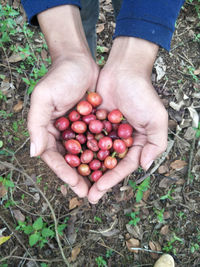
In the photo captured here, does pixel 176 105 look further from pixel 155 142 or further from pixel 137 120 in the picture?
pixel 155 142

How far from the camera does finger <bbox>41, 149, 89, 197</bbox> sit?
329cm

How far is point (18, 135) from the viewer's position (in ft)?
15.2

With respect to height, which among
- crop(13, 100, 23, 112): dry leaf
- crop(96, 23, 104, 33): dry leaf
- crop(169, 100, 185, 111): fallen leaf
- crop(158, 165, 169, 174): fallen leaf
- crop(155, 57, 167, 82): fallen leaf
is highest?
crop(96, 23, 104, 33): dry leaf

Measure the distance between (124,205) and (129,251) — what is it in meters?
0.74

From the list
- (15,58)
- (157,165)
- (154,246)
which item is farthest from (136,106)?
(15,58)

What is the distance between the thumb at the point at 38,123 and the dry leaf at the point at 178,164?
2751mm

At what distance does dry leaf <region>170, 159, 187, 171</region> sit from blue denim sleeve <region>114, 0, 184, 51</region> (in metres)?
2.34

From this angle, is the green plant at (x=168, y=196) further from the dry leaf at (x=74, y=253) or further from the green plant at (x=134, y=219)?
the dry leaf at (x=74, y=253)

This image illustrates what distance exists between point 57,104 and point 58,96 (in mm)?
129

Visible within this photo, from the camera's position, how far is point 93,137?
3.87 metres

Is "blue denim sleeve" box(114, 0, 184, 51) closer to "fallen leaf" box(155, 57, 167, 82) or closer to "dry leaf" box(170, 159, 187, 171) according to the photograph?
"fallen leaf" box(155, 57, 167, 82)

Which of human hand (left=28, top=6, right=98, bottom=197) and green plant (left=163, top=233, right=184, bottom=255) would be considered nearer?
human hand (left=28, top=6, right=98, bottom=197)

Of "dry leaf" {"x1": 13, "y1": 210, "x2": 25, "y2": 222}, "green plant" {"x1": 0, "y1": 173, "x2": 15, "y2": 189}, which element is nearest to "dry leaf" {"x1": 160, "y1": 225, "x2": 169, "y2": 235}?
"dry leaf" {"x1": 13, "y1": 210, "x2": 25, "y2": 222}

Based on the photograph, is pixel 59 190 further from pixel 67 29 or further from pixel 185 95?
pixel 185 95
